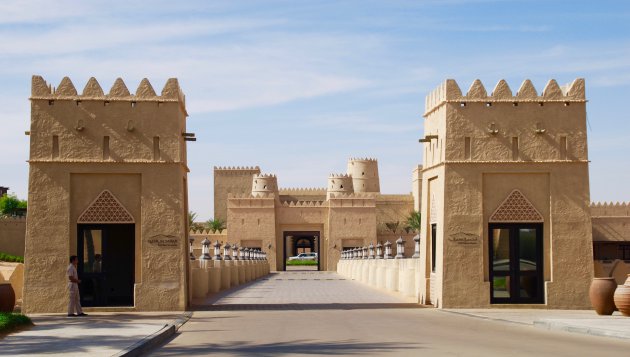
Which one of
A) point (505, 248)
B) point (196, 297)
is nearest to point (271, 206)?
point (196, 297)

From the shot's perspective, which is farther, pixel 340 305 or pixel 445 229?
pixel 340 305

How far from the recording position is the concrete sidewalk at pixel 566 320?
14.8 m

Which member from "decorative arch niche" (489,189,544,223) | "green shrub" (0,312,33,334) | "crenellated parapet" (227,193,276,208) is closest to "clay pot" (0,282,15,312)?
"green shrub" (0,312,33,334)

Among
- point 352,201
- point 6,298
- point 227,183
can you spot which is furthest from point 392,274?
point 227,183

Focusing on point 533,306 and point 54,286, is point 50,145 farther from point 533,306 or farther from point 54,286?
point 533,306

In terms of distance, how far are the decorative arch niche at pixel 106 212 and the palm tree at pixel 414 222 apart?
65.6m

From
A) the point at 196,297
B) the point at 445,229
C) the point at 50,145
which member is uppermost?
the point at 50,145

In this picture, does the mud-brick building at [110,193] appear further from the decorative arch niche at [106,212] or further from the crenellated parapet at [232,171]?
the crenellated parapet at [232,171]

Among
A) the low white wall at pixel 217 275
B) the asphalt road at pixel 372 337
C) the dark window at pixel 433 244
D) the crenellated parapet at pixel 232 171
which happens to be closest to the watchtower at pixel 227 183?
the crenellated parapet at pixel 232 171

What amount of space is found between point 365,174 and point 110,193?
75.8 m

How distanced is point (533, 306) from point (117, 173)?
9721 millimetres

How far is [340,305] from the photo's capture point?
2314 centimetres

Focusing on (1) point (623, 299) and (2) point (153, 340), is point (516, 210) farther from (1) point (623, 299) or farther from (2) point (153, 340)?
(2) point (153, 340)

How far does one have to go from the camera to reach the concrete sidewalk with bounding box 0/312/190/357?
39.6 ft
